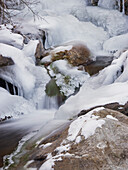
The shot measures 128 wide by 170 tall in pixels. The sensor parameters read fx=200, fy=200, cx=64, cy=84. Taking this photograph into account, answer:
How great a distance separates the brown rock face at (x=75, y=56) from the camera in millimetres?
7333

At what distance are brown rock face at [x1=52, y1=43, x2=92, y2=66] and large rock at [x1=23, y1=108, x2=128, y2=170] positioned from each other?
5012 mm

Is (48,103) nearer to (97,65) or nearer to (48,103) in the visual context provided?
(48,103)

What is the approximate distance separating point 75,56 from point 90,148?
225 inches

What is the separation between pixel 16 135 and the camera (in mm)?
3775

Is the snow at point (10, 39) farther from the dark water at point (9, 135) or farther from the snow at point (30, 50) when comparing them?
the dark water at point (9, 135)

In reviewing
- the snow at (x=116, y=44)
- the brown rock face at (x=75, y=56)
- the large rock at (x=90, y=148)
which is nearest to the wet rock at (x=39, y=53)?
the brown rock face at (x=75, y=56)

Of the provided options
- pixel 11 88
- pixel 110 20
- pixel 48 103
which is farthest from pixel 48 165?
pixel 110 20

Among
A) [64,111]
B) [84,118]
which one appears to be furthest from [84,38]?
[84,118]

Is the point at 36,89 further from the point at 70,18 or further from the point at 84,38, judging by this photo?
the point at 70,18

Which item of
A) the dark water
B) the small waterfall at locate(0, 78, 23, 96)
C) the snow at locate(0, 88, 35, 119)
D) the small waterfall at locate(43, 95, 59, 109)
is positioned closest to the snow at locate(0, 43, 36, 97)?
the small waterfall at locate(0, 78, 23, 96)

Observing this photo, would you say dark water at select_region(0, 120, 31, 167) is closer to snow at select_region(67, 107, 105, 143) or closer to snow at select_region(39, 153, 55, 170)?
snow at select_region(39, 153, 55, 170)

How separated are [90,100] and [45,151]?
1.97m

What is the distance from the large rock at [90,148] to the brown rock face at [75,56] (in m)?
5.01

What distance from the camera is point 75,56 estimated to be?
24.4 feet
